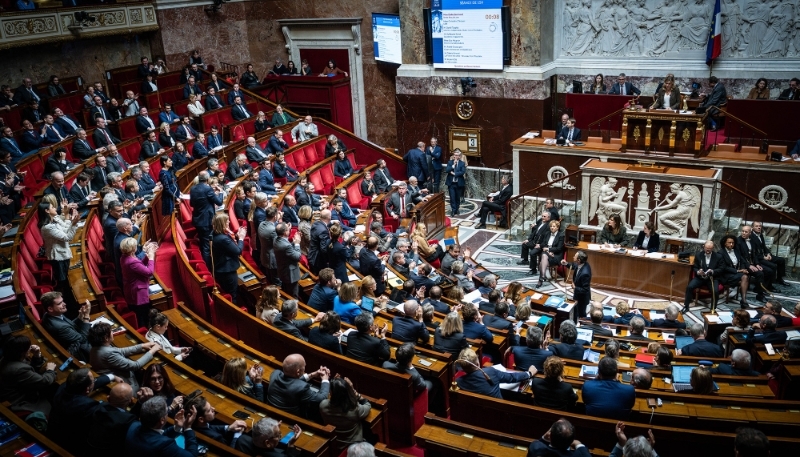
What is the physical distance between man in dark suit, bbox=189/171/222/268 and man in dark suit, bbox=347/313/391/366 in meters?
3.33

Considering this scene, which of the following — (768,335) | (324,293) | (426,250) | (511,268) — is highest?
(324,293)

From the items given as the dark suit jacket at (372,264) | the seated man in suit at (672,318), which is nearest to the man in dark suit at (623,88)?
the seated man in suit at (672,318)

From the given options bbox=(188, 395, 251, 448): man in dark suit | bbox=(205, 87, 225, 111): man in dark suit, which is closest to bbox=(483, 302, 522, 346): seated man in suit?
bbox=(188, 395, 251, 448): man in dark suit

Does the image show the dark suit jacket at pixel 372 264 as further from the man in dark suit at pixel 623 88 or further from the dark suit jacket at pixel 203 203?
the man in dark suit at pixel 623 88

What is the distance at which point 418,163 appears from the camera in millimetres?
13062

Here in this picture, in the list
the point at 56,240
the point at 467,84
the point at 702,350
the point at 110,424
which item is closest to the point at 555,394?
the point at 702,350

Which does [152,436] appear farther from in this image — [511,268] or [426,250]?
[511,268]

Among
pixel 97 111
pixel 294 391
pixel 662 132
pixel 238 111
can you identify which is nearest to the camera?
pixel 294 391

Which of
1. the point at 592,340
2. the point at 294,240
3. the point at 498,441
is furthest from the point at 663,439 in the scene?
the point at 294,240

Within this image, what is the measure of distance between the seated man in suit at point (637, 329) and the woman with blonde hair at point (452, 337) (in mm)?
1883

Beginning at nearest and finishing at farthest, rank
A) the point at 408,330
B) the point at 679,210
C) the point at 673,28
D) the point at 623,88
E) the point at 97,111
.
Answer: the point at 408,330 → the point at 679,210 → the point at 97,111 → the point at 673,28 → the point at 623,88

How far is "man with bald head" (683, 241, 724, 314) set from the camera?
8688 mm

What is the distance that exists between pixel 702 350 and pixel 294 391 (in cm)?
374

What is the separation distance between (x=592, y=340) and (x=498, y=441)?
103 inches
